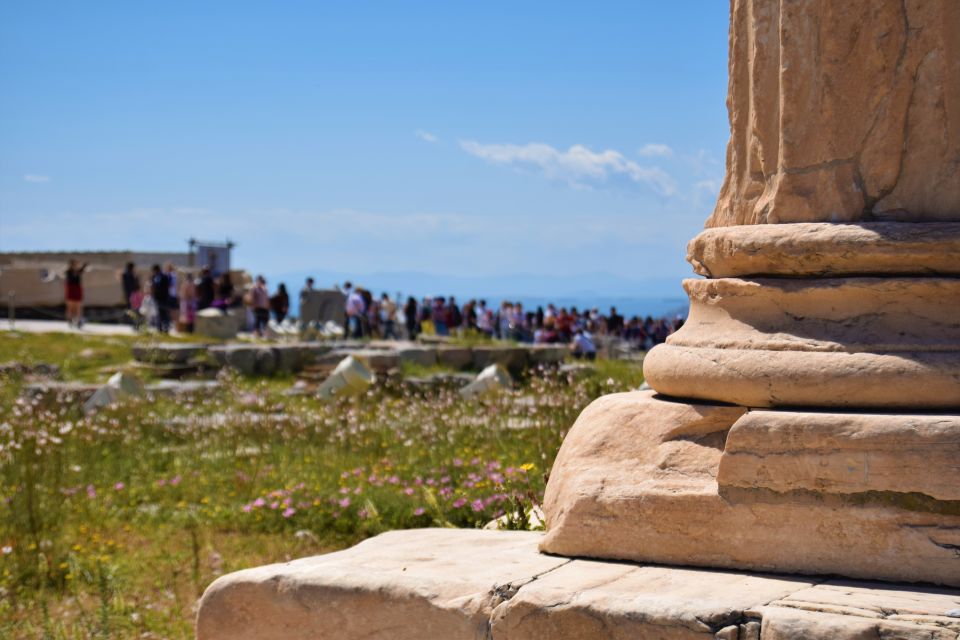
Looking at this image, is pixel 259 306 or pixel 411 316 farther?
pixel 411 316

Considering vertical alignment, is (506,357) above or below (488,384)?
above

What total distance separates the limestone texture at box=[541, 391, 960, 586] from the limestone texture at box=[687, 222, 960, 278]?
488 millimetres

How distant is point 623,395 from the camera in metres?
3.93

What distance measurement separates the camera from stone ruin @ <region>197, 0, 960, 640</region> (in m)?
2.99

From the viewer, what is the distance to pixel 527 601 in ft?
10.0

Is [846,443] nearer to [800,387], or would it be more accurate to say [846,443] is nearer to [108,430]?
[800,387]

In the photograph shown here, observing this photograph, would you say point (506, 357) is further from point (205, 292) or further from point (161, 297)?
point (205, 292)

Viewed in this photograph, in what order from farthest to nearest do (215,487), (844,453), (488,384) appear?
(488,384) < (215,487) < (844,453)

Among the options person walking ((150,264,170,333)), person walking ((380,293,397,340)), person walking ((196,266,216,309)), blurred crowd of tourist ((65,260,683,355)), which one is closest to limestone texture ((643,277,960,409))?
blurred crowd of tourist ((65,260,683,355))

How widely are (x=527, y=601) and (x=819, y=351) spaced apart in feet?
3.73

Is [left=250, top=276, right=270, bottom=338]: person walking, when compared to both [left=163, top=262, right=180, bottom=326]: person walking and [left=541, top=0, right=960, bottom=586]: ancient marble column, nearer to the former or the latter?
[left=163, top=262, right=180, bottom=326]: person walking

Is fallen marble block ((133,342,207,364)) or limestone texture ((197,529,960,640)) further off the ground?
fallen marble block ((133,342,207,364))

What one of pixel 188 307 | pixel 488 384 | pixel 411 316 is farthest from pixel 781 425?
pixel 411 316

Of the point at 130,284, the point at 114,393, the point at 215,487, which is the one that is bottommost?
the point at 215,487
